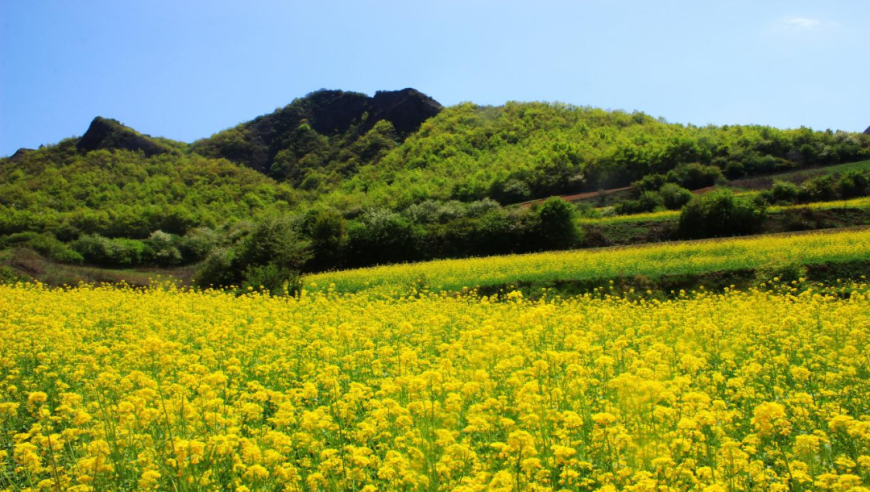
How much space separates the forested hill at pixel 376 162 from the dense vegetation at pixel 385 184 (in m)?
0.25

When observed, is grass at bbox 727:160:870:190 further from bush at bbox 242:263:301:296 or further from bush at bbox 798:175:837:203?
bush at bbox 242:263:301:296

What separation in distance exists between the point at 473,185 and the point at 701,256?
38.3 meters

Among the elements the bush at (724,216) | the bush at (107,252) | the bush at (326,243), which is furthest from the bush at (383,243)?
the bush at (107,252)

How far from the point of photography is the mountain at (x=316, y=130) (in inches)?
3711

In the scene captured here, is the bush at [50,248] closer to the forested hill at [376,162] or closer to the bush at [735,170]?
the forested hill at [376,162]

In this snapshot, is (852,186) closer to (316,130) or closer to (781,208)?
(781,208)

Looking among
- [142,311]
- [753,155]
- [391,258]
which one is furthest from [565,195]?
[142,311]

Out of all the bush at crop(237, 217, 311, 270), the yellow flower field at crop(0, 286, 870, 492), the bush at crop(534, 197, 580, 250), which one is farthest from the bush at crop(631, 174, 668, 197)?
the yellow flower field at crop(0, 286, 870, 492)

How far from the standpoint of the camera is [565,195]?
5491cm

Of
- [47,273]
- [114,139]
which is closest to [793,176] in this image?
[47,273]

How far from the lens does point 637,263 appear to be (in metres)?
21.5

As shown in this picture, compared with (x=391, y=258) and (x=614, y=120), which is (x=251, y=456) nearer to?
(x=391, y=258)

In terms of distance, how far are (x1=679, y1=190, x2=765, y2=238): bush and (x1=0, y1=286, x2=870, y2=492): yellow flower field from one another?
24078 millimetres

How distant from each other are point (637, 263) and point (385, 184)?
171 feet
